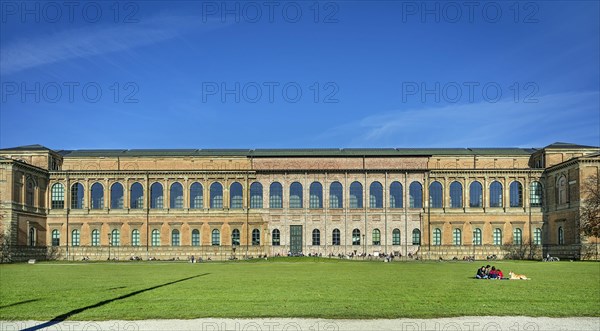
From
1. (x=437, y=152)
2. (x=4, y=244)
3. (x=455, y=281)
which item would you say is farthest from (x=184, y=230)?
(x=455, y=281)

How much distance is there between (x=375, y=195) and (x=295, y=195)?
369 inches

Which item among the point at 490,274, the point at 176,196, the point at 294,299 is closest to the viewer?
the point at 294,299

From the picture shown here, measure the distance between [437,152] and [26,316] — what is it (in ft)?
231

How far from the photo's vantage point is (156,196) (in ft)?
262

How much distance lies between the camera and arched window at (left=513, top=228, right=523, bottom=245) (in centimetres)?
7844

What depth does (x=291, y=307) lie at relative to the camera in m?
20.6

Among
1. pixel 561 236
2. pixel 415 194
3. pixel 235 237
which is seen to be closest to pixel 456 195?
pixel 415 194

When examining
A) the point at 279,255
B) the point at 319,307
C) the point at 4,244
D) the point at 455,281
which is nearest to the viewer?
the point at 319,307

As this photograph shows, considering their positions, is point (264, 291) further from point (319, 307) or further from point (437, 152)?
point (437, 152)

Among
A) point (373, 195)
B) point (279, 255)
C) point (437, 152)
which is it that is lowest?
point (279, 255)

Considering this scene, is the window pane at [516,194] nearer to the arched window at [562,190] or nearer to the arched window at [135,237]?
the arched window at [562,190]

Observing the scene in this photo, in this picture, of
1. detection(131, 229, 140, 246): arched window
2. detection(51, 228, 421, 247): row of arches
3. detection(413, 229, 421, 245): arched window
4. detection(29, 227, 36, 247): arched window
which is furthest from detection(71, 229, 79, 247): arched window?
→ detection(413, 229, 421, 245): arched window

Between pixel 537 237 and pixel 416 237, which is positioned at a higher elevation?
pixel 416 237

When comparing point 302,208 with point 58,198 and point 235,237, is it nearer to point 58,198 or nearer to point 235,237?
point 235,237
